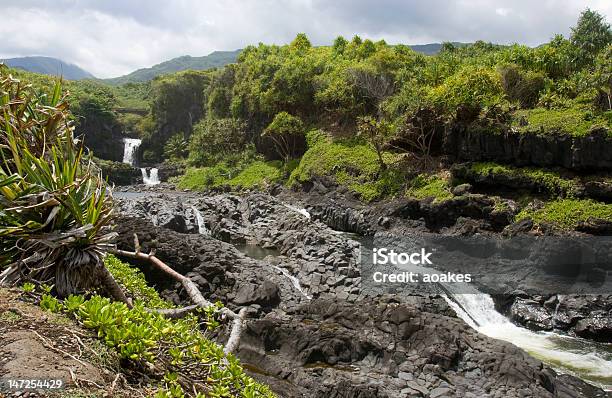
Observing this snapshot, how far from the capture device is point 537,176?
22078 millimetres

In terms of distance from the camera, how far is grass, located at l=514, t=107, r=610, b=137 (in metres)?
21.2

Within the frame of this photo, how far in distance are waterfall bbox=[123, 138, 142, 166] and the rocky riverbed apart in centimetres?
4031

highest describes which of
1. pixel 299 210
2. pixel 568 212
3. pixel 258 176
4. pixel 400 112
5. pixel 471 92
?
pixel 471 92

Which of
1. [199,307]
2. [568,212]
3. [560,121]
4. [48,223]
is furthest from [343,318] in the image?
[560,121]

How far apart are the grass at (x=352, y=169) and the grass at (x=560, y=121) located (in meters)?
8.24

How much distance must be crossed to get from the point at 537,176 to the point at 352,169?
517 inches

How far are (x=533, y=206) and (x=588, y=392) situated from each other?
1174 cm

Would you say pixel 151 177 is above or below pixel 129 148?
below

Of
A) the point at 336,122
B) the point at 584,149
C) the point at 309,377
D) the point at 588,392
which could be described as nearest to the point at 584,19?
Answer: the point at 584,149

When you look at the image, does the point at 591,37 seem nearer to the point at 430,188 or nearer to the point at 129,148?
the point at 430,188

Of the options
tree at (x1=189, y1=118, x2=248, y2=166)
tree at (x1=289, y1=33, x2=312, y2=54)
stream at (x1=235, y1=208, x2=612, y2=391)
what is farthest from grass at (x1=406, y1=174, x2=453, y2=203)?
tree at (x1=289, y1=33, x2=312, y2=54)

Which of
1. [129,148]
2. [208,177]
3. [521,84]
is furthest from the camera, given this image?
[129,148]

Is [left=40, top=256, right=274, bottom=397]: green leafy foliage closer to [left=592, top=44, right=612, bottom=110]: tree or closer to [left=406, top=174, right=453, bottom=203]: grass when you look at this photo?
[left=406, top=174, right=453, bottom=203]: grass

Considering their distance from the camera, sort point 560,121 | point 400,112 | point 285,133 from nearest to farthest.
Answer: point 560,121 < point 400,112 < point 285,133
